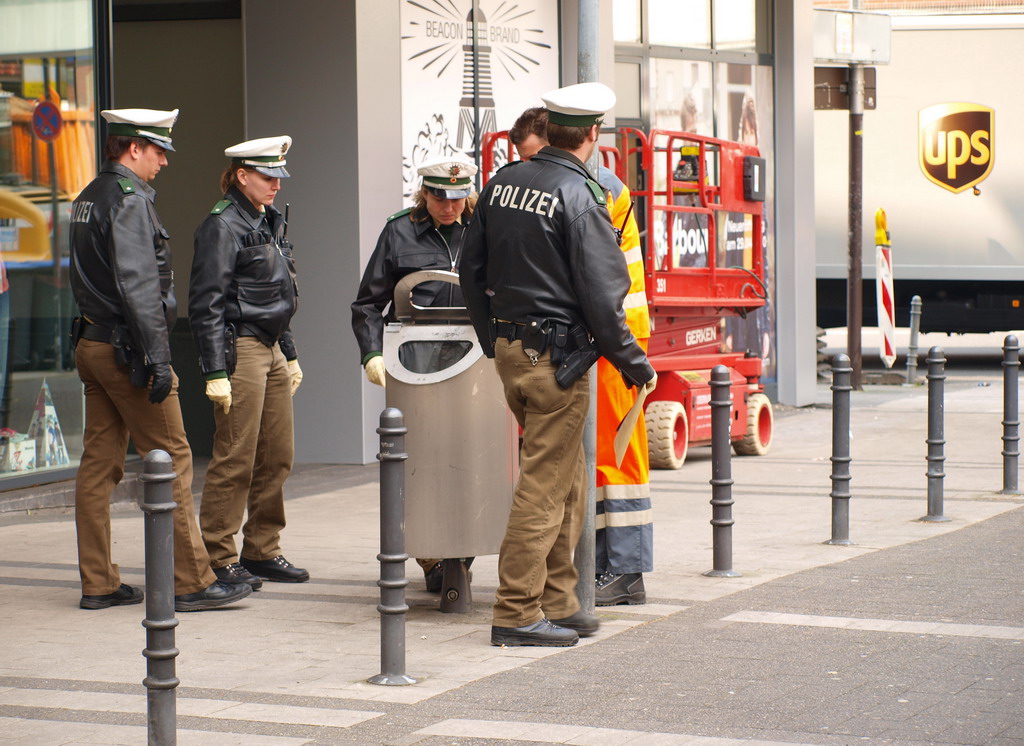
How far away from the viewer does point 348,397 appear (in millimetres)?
12062

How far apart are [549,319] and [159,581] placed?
1990mm

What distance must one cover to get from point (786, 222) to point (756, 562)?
9.39 meters

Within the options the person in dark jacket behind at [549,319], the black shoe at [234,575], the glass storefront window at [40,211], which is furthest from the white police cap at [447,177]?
the glass storefront window at [40,211]

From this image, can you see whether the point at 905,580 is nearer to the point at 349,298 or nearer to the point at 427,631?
the point at 427,631

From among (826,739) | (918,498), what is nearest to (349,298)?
(918,498)

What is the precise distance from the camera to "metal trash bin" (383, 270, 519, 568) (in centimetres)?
656

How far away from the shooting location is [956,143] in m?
22.2

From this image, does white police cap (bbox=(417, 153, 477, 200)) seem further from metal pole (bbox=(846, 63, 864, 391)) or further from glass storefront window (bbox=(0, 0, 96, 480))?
metal pole (bbox=(846, 63, 864, 391))

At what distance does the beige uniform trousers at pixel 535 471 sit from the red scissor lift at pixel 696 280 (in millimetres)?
5726

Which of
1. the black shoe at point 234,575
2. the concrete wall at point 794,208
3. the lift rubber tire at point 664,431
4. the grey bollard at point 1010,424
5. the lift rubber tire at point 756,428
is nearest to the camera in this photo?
the black shoe at point 234,575

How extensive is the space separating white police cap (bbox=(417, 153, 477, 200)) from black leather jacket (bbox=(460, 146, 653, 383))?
857 mm

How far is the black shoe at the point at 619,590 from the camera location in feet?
22.9

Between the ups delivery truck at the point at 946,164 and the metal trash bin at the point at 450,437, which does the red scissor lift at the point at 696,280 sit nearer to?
the metal trash bin at the point at 450,437

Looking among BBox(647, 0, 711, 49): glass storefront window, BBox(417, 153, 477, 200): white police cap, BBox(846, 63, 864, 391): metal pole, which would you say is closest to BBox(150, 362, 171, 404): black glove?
BBox(417, 153, 477, 200): white police cap
